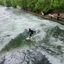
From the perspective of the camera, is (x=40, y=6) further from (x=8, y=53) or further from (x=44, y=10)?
(x=8, y=53)

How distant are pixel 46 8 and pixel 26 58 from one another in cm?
1189

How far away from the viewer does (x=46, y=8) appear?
2000 cm

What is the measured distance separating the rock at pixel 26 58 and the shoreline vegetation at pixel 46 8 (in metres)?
6.71

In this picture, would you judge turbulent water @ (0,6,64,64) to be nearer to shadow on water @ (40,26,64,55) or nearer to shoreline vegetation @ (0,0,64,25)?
shadow on water @ (40,26,64,55)

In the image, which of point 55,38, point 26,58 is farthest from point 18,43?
point 55,38

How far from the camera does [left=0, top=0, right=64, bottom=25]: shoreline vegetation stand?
55.9 ft

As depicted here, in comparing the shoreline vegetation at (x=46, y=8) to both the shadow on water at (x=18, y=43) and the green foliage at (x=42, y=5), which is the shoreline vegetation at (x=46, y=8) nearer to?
the green foliage at (x=42, y=5)

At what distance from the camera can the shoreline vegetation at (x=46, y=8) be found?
1705cm

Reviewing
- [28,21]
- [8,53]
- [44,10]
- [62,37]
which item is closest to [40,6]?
[44,10]

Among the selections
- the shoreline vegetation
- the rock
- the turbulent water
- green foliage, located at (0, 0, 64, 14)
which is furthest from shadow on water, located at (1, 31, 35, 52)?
green foliage, located at (0, 0, 64, 14)

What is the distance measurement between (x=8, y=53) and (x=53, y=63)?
265 cm

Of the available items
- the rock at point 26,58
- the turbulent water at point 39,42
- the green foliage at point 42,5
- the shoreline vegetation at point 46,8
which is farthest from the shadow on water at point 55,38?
the green foliage at point 42,5

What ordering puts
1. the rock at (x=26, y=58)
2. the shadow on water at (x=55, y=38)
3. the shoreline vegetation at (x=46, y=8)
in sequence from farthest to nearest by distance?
the shoreline vegetation at (x=46, y=8), the shadow on water at (x=55, y=38), the rock at (x=26, y=58)

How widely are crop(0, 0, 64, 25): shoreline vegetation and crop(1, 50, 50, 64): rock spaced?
6.71m
